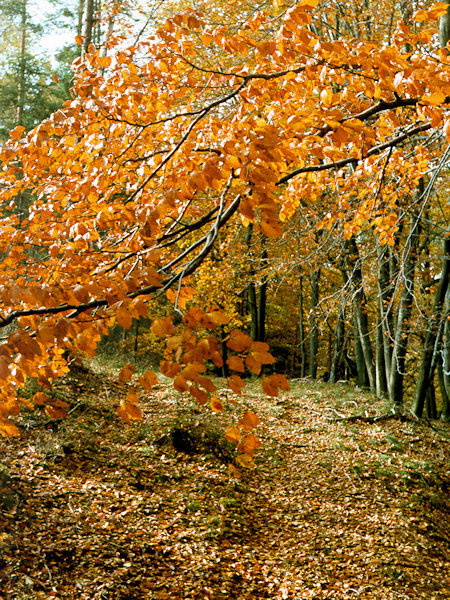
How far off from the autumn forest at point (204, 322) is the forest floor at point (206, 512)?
1.1 inches

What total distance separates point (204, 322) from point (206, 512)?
4307 millimetres

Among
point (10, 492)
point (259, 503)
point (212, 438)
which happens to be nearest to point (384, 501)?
point (259, 503)

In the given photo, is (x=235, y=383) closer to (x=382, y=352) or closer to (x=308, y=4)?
(x=308, y=4)

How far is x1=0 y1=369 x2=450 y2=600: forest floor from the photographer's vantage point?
3.93m

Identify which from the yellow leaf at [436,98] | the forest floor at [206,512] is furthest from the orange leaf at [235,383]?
the forest floor at [206,512]

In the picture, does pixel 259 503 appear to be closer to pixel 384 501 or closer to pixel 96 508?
pixel 384 501

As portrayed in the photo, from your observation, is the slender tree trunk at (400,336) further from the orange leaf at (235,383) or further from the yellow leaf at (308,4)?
the orange leaf at (235,383)

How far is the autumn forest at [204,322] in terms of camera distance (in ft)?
6.52

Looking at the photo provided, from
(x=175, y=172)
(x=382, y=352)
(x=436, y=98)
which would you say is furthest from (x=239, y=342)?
(x=382, y=352)

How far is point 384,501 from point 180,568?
9.95 ft

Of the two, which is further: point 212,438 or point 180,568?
point 212,438

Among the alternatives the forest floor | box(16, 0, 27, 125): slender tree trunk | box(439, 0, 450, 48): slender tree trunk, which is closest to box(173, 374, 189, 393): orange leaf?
the forest floor

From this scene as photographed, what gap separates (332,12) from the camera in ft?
29.1

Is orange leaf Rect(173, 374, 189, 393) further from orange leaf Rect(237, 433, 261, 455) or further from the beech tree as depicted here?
orange leaf Rect(237, 433, 261, 455)
